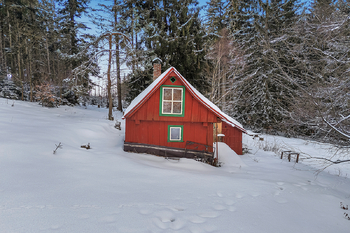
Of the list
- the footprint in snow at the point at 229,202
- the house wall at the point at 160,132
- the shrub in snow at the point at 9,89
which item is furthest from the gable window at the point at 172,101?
the shrub in snow at the point at 9,89

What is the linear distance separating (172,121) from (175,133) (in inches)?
26.2

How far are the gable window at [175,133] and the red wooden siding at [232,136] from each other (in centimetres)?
453

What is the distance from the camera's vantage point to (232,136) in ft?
40.4

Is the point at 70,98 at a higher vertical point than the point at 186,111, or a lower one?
higher

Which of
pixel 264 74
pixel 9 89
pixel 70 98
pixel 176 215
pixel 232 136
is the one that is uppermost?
pixel 264 74

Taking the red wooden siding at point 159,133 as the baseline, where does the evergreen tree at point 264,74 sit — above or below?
above

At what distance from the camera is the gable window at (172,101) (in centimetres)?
887

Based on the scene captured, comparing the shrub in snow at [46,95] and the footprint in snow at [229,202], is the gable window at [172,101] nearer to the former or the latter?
the footprint in snow at [229,202]

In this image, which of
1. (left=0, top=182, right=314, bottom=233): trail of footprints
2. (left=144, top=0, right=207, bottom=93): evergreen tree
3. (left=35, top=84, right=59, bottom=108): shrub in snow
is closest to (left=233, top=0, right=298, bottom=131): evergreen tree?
(left=144, top=0, right=207, bottom=93): evergreen tree

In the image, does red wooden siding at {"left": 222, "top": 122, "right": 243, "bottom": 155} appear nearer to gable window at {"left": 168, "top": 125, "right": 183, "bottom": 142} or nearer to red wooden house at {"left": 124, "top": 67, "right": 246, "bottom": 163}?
red wooden house at {"left": 124, "top": 67, "right": 246, "bottom": 163}

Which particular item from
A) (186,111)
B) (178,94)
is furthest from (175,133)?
(178,94)

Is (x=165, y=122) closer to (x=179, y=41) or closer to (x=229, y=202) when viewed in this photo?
(x=229, y=202)

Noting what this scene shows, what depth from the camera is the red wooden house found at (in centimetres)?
884

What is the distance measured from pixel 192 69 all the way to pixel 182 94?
739 cm
